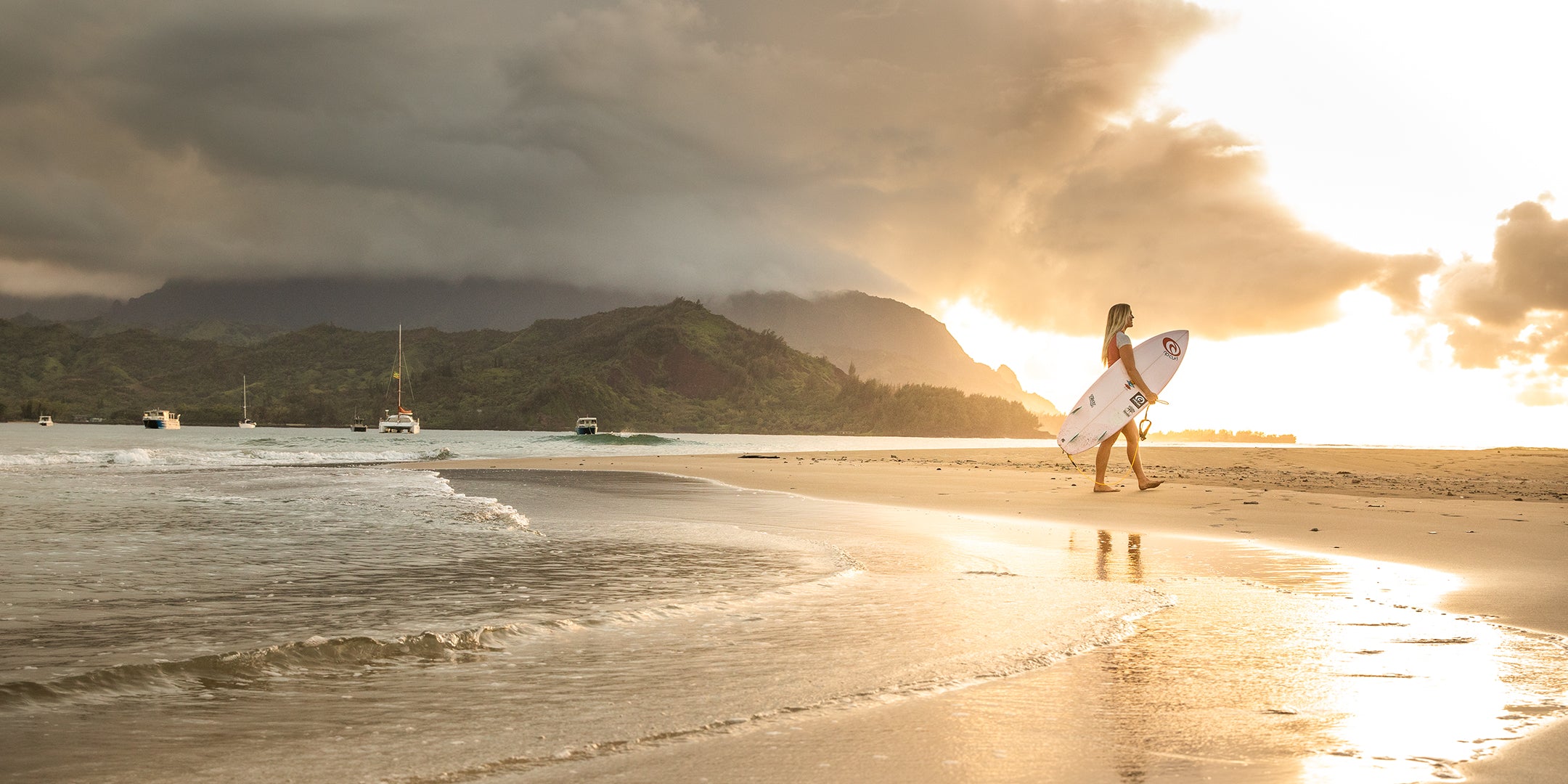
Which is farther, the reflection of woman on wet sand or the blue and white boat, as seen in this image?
the blue and white boat

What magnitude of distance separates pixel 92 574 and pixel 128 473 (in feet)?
74.8

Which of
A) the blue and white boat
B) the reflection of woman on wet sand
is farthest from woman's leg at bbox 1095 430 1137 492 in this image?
the blue and white boat

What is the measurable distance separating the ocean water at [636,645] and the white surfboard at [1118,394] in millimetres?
6962

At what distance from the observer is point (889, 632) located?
535cm

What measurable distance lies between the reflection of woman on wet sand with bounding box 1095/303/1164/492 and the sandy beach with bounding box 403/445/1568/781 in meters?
0.46

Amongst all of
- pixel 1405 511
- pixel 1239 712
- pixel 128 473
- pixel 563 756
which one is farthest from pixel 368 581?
pixel 128 473

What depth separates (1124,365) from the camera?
1639 centimetres

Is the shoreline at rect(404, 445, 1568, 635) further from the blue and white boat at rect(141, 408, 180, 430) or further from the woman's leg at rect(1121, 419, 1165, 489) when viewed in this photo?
the blue and white boat at rect(141, 408, 180, 430)

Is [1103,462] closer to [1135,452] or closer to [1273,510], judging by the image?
[1135,452]

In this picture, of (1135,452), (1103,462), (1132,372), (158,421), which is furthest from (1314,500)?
(158,421)

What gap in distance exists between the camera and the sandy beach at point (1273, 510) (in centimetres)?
323

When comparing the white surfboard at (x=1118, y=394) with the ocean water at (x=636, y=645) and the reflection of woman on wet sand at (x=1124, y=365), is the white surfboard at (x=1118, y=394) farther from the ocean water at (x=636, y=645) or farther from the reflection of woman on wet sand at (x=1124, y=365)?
the ocean water at (x=636, y=645)

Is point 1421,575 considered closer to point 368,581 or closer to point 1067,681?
point 1067,681

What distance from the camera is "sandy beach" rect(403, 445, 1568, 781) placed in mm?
3227
